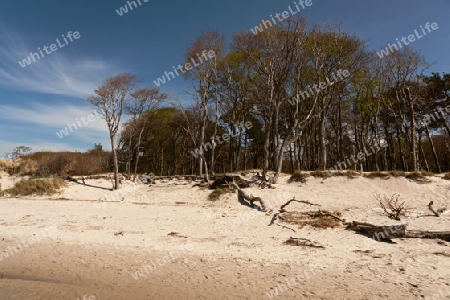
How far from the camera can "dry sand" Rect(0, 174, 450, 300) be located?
481 centimetres

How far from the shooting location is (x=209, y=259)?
20.9 feet

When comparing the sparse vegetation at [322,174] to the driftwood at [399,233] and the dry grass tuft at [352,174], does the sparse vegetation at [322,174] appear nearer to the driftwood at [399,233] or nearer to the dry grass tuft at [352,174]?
the dry grass tuft at [352,174]

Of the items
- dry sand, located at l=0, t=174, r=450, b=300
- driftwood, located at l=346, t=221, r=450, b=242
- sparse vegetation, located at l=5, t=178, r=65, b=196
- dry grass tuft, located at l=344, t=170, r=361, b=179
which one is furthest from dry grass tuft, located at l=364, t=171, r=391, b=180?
sparse vegetation, located at l=5, t=178, r=65, b=196

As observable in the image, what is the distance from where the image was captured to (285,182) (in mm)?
18000

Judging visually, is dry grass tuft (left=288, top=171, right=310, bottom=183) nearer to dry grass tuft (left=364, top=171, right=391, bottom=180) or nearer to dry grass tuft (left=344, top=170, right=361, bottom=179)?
dry grass tuft (left=344, top=170, right=361, bottom=179)

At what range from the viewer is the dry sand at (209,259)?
4.81m

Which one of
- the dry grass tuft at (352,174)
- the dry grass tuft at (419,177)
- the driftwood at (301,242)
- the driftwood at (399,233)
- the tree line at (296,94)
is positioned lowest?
the driftwood at (301,242)

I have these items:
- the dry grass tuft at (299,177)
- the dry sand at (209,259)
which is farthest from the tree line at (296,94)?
the dry sand at (209,259)

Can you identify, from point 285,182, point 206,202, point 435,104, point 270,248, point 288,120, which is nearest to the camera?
point 270,248

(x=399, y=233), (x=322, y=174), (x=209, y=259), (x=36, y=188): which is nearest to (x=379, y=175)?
(x=322, y=174)

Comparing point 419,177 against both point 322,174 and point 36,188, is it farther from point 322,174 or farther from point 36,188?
point 36,188

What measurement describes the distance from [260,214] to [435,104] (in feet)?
71.7

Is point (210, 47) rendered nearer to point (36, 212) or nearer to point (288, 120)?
point (288, 120)

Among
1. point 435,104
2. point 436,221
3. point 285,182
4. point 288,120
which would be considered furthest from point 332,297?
point 435,104
